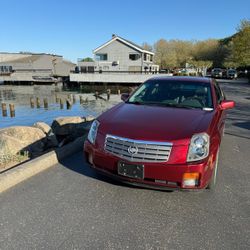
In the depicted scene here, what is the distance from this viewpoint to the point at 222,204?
3.65 m

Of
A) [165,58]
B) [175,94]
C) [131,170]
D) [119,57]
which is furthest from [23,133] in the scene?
[165,58]

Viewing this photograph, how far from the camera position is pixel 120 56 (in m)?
47.7

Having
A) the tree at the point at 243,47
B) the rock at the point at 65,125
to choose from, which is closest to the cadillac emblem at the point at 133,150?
the rock at the point at 65,125

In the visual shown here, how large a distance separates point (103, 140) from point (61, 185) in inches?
41.0

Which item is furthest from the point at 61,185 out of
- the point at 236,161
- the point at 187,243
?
the point at 236,161

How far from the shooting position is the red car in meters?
3.36

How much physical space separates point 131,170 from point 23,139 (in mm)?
4190

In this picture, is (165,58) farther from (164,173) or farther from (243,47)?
(164,173)

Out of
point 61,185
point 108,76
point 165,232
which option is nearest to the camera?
point 165,232

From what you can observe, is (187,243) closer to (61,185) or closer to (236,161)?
(61,185)

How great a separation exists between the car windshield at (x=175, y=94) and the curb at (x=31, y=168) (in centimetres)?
165

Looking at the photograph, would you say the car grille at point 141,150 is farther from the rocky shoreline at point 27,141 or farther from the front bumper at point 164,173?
the rocky shoreline at point 27,141

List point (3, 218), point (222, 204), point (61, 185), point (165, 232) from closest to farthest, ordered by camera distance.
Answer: point (165, 232) < point (3, 218) < point (222, 204) < point (61, 185)

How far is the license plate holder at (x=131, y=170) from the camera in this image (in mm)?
3441
